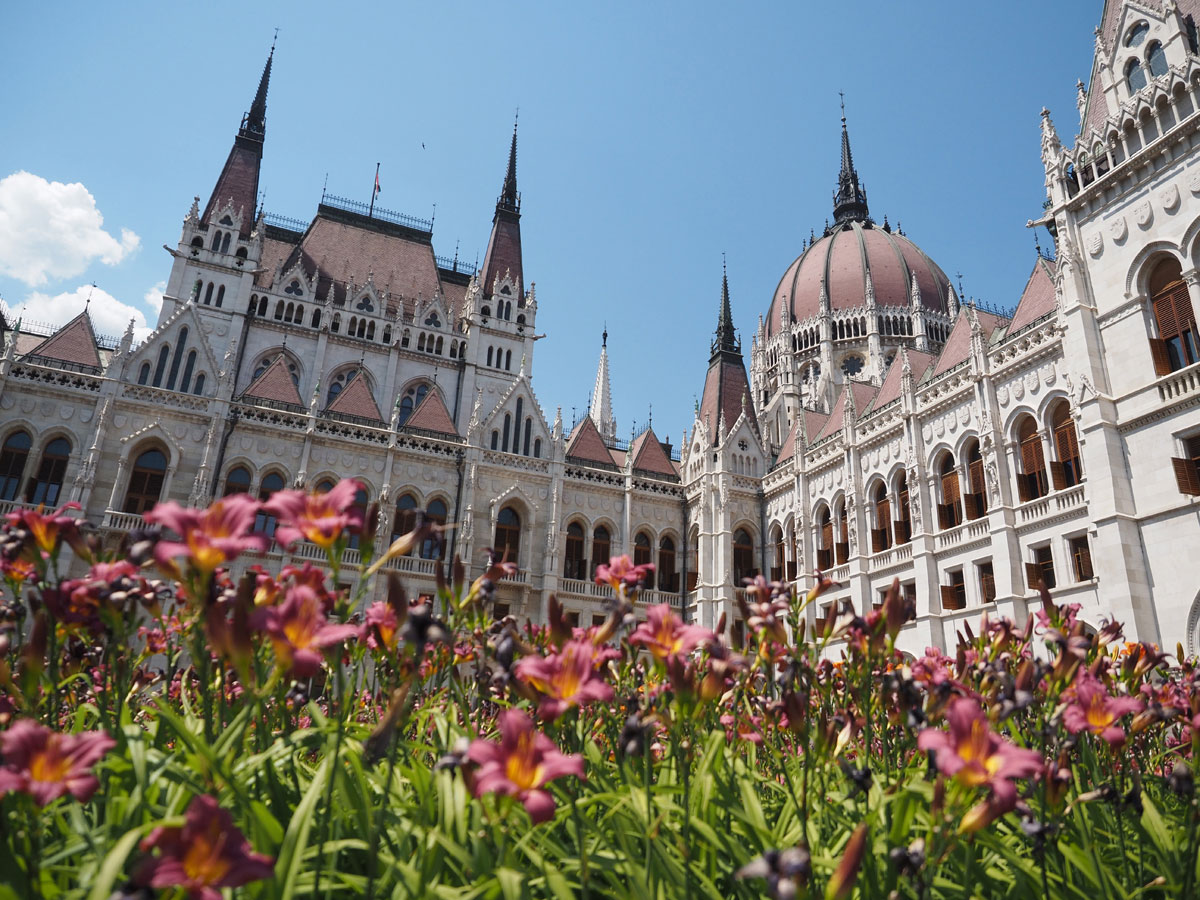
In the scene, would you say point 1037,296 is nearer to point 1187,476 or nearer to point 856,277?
point 1187,476

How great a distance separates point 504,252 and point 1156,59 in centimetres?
3196

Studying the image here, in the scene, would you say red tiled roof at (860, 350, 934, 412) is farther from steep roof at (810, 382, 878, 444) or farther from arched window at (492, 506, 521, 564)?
arched window at (492, 506, 521, 564)

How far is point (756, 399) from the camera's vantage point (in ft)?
188

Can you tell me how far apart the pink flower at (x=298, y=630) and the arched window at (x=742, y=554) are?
28461 mm

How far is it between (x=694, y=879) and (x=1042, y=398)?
21.5 m

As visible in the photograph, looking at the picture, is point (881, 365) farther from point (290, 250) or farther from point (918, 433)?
point (290, 250)

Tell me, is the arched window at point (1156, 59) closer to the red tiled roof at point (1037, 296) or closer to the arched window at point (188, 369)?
the red tiled roof at point (1037, 296)

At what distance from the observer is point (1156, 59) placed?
62.8 ft

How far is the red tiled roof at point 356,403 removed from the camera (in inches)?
1114

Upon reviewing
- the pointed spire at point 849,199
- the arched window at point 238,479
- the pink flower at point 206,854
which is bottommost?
the pink flower at point 206,854

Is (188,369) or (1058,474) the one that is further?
(188,369)

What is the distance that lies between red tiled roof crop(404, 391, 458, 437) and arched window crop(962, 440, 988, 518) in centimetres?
1906

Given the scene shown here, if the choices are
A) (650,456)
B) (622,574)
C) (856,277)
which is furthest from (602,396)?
(622,574)

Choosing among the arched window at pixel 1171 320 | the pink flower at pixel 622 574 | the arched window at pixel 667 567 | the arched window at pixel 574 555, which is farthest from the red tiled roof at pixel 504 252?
the pink flower at pixel 622 574
